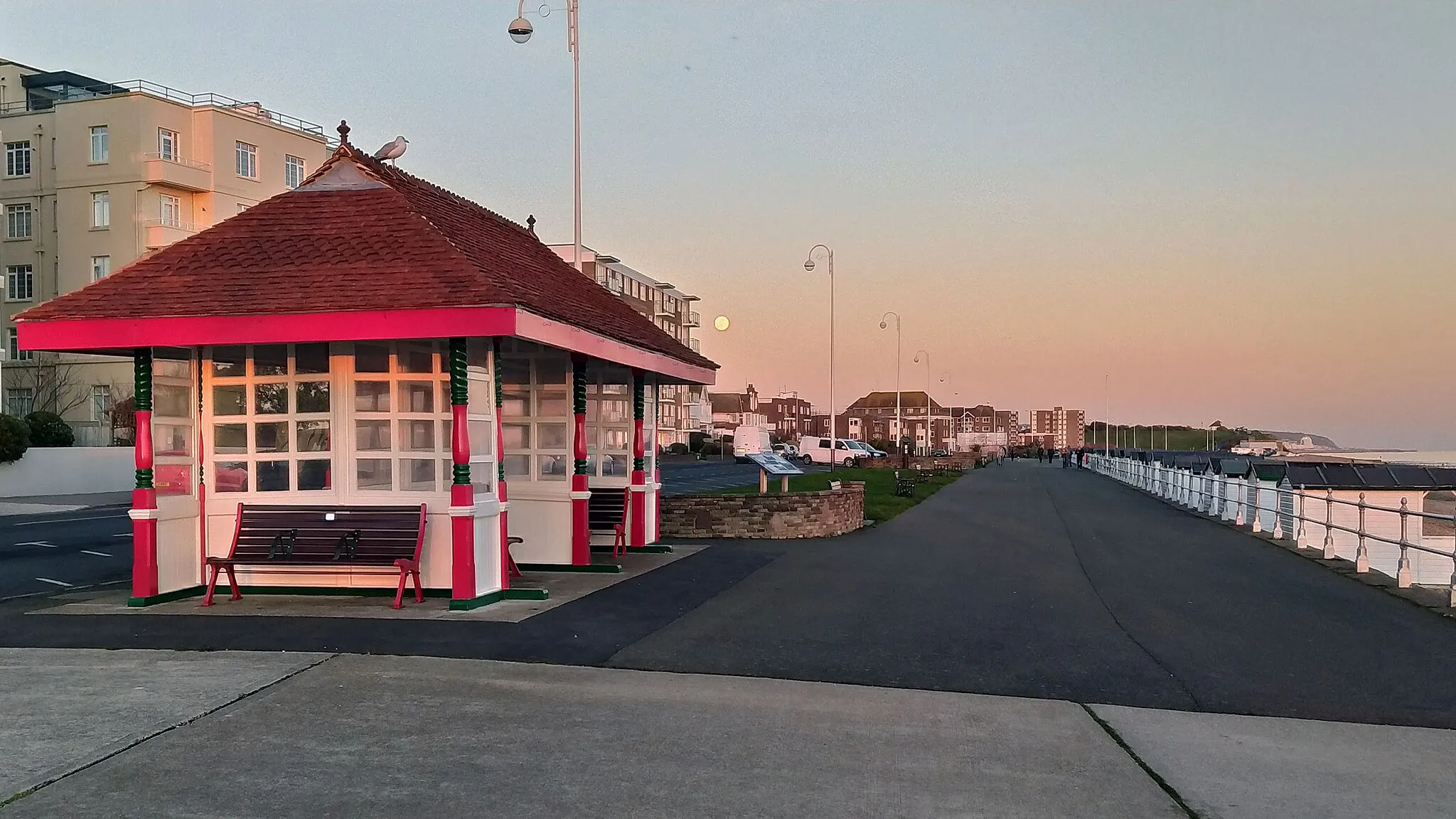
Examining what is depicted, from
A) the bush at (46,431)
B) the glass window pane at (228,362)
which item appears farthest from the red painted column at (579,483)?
the bush at (46,431)

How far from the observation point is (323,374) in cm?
1209

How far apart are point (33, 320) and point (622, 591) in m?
6.61

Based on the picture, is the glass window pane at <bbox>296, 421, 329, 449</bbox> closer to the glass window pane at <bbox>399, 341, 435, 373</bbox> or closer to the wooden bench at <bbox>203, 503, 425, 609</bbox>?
the wooden bench at <bbox>203, 503, 425, 609</bbox>

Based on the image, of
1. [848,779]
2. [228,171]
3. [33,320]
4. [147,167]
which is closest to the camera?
[848,779]

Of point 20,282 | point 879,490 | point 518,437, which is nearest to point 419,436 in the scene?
point 518,437

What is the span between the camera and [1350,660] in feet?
30.4

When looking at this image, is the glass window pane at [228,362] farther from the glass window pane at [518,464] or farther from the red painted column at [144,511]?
the glass window pane at [518,464]

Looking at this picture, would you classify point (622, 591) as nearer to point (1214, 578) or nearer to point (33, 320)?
point (33, 320)

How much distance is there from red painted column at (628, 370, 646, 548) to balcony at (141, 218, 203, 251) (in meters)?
38.1

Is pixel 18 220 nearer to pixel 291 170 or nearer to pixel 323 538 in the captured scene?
pixel 291 170

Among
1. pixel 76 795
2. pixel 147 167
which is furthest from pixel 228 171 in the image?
pixel 76 795

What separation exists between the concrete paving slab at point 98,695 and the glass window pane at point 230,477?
331 centimetres

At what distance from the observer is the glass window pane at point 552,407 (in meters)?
15.3

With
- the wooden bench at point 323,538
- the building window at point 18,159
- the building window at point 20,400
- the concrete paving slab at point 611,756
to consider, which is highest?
the building window at point 18,159
